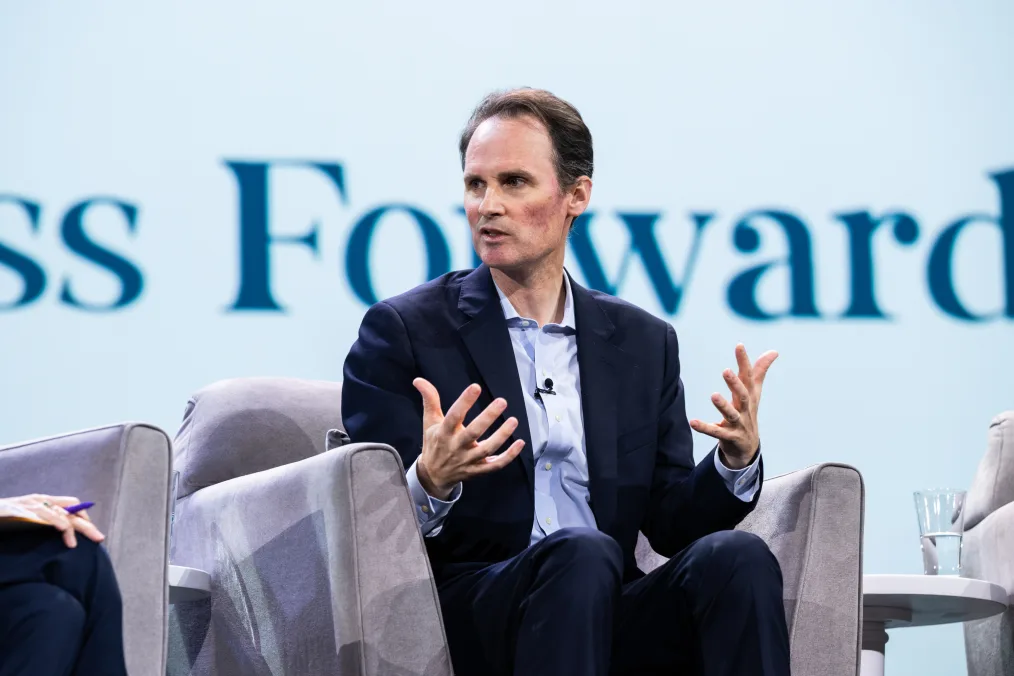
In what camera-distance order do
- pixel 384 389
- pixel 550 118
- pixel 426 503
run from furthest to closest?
1. pixel 550 118
2. pixel 384 389
3. pixel 426 503

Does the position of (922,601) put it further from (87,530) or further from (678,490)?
(87,530)

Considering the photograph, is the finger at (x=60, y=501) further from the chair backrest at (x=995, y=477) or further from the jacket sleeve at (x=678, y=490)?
the chair backrest at (x=995, y=477)

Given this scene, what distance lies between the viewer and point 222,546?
2207mm

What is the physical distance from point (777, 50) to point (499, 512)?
1904mm

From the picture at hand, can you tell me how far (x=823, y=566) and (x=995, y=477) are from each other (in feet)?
3.26

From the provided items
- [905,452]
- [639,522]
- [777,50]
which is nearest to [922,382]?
[905,452]

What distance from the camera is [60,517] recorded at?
168 cm

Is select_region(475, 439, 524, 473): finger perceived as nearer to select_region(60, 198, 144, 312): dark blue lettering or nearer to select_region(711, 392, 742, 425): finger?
select_region(711, 392, 742, 425): finger

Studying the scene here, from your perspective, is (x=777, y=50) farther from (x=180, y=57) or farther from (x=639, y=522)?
(x=639, y=522)

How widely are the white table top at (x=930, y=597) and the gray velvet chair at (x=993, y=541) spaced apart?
14cm

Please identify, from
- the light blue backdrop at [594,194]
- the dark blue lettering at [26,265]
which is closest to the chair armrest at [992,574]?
the light blue backdrop at [594,194]

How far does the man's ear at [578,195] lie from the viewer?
7.95ft

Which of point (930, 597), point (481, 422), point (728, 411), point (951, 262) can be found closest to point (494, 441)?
point (481, 422)

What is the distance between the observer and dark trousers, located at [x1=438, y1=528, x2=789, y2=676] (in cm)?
172
